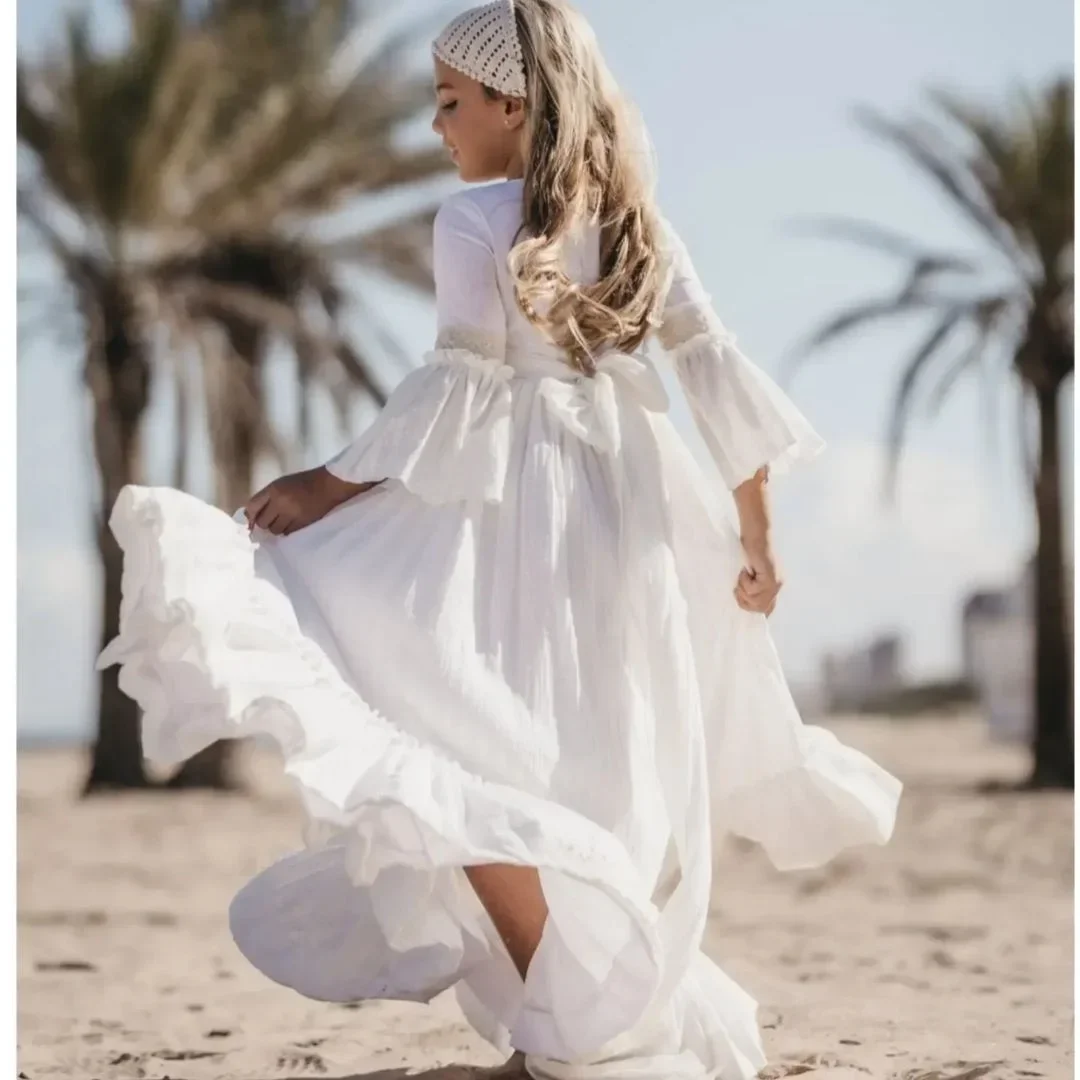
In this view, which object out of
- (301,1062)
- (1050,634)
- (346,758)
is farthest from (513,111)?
(1050,634)

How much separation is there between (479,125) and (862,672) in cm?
2083

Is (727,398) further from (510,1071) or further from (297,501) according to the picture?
(510,1071)

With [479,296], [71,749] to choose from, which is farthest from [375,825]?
[71,749]

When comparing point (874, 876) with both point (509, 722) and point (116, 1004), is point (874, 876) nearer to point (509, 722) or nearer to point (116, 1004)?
point (116, 1004)

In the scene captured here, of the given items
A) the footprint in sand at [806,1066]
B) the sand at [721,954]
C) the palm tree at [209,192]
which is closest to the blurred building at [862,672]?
the sand at [721,954]

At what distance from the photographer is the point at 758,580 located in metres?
3.57

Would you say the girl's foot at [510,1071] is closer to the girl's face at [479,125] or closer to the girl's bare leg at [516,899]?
the girl's bare leg at [516,899]

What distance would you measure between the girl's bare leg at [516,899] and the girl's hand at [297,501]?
0.74m

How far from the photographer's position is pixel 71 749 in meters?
22.7

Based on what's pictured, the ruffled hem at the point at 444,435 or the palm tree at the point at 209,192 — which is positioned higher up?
the palm tree at the point at 209,192

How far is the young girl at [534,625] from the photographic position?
3.18 metres

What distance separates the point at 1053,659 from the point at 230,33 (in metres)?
8.02

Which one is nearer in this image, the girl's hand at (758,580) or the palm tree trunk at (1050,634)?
the girl's hand at (758,580)

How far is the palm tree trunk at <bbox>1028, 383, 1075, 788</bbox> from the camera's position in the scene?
553 inches
